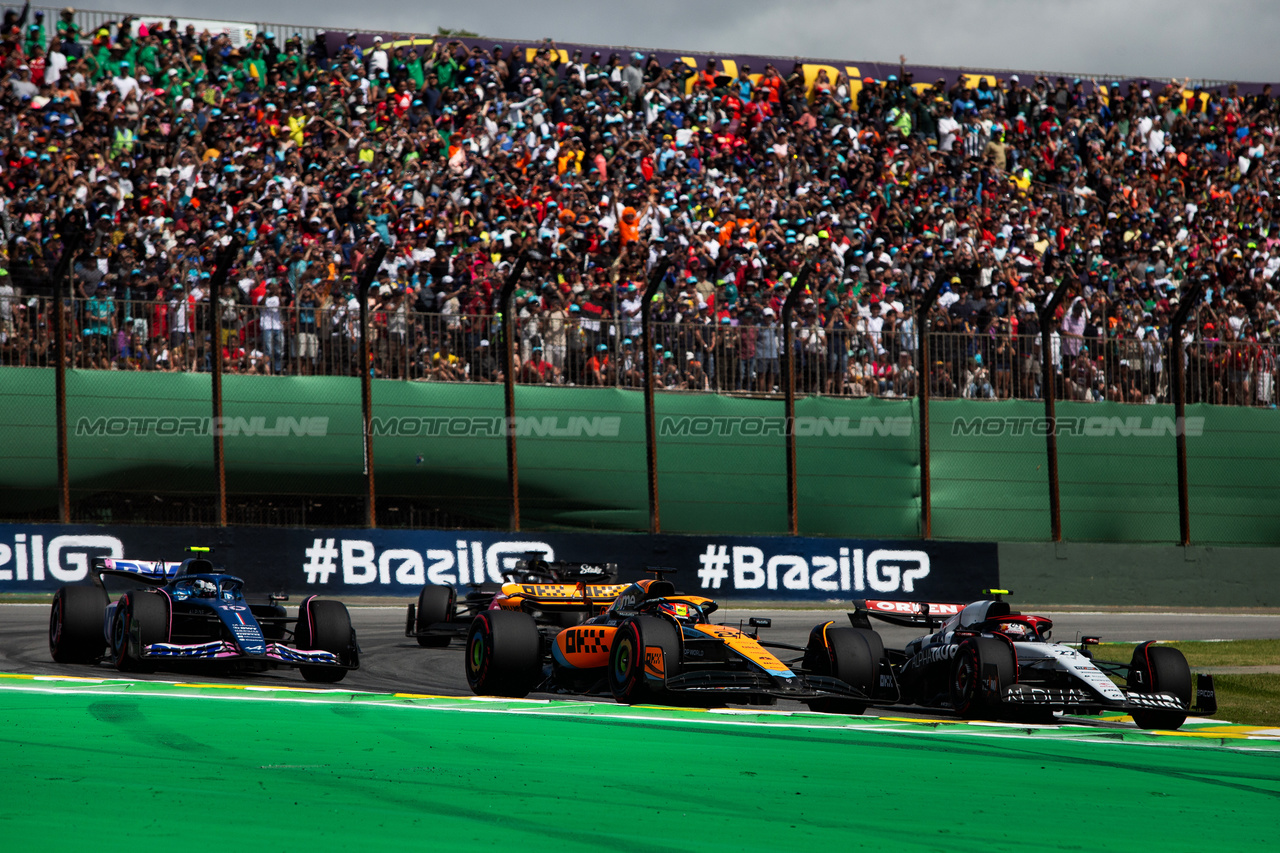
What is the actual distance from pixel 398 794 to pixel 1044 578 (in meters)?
15.8

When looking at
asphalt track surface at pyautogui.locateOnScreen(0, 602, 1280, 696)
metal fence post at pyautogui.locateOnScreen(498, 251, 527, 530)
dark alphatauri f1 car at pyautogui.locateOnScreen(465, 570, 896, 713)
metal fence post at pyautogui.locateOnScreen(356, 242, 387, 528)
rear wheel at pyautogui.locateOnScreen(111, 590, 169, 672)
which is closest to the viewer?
dark alphatauri f1 car at pyautogui.locateOnScreen(465, 570, 896, 713)

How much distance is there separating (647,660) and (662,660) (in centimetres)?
11

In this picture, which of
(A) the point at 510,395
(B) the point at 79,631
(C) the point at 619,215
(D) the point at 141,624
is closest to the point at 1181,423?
(C) the point at 619,215

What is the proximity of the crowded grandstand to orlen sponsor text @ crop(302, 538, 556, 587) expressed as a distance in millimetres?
2200

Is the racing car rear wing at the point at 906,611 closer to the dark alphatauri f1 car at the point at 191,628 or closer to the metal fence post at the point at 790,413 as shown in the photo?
the dark alphatauri f1 car at the point at 191,628

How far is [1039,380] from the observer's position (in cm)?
2105

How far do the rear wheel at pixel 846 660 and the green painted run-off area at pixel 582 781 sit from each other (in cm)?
124

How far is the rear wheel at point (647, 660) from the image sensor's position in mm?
10484

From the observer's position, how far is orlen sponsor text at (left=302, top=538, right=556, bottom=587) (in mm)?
18344

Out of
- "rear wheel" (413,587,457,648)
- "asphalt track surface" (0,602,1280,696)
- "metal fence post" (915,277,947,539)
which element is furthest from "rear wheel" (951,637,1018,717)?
"metal fence post" (915,277,947,539)

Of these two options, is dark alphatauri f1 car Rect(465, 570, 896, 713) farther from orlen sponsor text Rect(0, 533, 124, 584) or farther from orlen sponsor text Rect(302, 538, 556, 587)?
orlen sponsor text Rect(0, 533, 124, 584)

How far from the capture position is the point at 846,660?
11312mm

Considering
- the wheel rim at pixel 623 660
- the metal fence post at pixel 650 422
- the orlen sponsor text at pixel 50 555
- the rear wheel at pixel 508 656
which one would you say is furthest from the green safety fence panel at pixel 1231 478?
the orlen sponsor text at pixel 50 555

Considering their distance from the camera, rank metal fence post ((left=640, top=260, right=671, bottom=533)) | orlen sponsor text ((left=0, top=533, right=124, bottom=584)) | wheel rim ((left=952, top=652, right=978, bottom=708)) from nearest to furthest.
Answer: wheel rim ((left=952, top=652, right=978, bottom=708)), orlen sponsor text ((left=0, top=533, right=124, bottom=584)), metal fence post ((left=640, top=260, right=671, bottom=533))
